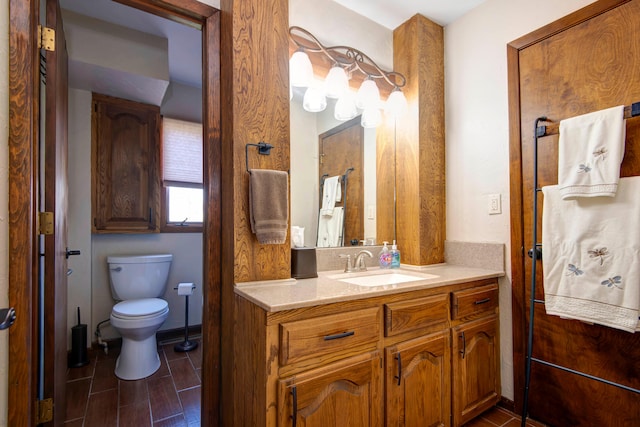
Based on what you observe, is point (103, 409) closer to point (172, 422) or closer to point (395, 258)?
point (172, 422)

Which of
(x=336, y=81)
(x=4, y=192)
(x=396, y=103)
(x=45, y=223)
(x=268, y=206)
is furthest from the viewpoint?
(x=396, y=103)

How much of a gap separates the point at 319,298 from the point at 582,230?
123 cm

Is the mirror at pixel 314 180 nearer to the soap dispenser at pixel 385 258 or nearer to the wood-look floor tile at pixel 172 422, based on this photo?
the soap dispenser at pixel 385 258

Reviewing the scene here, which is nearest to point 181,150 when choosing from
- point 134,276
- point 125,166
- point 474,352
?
point 125,166

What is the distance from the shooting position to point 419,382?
1.39m

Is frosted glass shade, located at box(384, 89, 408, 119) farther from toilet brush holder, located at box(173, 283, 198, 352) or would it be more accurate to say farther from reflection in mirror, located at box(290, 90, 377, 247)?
toilet brush holder, located at box(173, 283, 198, 352)

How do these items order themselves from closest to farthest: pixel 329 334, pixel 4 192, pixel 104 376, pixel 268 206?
pixel 4 192 → pixel 329 334 → pixel 268 206 → pixel 104 376

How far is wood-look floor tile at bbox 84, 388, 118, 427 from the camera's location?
65.4 inches

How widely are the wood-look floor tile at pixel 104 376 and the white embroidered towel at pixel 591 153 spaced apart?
2880 mm

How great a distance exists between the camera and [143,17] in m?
2.11

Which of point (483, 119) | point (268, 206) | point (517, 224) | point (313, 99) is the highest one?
point (313, 99)

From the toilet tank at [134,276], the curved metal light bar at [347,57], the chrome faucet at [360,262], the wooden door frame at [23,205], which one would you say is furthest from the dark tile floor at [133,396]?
the curved metal light bar at [347,57]

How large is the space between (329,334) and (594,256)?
3.97 feet

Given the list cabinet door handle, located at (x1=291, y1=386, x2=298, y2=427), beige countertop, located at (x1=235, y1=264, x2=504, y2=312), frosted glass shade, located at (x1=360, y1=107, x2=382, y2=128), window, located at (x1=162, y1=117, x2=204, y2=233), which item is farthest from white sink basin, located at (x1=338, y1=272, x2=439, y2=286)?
window, located at (x1=162, y1=117, x2=204, y2=233)
